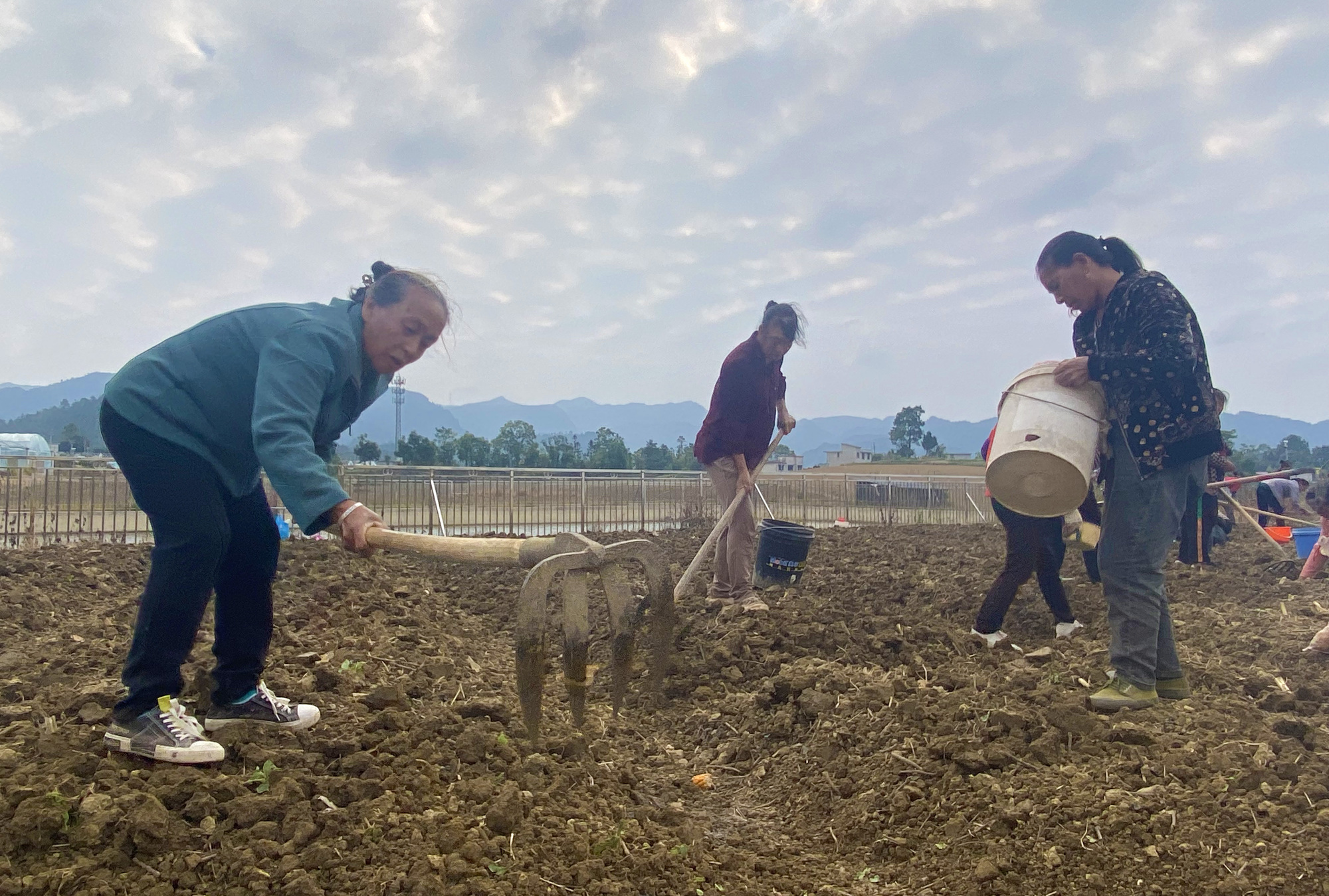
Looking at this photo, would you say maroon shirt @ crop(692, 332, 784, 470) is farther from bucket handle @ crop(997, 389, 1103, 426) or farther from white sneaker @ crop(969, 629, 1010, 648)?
bucket handle @ crop(997, 389, 1103, 426)

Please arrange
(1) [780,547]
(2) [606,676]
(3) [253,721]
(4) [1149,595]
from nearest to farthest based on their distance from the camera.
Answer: (3) [253,721], (4) [1149,595], (2) [606,676], (1) [780,547]

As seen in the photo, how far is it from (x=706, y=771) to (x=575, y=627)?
1.32 metres

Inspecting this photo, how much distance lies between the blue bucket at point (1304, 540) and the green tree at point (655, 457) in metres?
42.8

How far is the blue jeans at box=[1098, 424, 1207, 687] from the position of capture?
3.10 meters

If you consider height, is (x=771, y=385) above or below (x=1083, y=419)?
above

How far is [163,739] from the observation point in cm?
231

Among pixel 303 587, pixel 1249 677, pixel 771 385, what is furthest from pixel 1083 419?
pixel 303 587

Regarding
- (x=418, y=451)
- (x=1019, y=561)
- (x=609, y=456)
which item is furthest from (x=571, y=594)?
(x=609, y=456)

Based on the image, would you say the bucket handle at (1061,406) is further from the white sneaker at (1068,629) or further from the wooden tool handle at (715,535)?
the wooden tool handle at (715,535)

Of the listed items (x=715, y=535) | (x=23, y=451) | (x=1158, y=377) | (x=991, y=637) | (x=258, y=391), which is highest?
(x=23, y=451)

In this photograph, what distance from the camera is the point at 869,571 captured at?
7230mm

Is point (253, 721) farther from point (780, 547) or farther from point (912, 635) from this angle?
point (780, 547)

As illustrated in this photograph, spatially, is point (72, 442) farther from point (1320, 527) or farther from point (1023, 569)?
point (1320, 527)

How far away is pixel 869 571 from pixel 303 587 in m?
4.56
